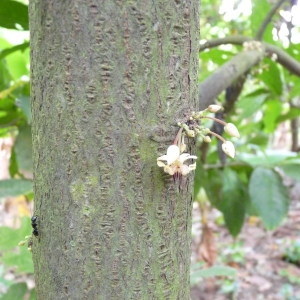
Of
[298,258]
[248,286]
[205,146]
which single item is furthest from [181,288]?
[298,258]

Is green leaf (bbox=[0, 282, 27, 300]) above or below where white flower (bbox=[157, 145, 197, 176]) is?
below

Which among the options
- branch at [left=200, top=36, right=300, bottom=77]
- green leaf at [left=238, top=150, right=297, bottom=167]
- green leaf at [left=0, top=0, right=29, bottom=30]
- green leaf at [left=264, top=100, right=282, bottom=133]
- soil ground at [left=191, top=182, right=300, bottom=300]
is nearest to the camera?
green leaf at [left=0, top=0, right=29, bottom=30]

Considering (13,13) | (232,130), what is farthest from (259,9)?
(232,130)

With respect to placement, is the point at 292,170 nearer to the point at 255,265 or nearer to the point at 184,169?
the point at 184,169

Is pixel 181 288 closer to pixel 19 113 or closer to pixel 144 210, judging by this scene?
pixel 144 210

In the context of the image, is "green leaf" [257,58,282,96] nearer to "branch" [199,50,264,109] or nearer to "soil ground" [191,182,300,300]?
"branch" [199,50,264,109]

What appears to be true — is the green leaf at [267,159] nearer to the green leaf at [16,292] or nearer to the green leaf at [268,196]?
the green leaf at [268,196]

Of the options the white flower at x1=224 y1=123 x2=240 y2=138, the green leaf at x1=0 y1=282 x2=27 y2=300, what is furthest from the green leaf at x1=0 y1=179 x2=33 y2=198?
the white flower at x1=224 y1=123 x2=240 y2=138
